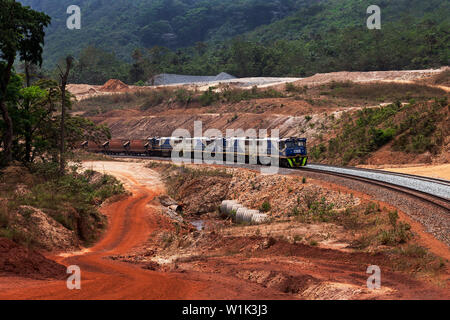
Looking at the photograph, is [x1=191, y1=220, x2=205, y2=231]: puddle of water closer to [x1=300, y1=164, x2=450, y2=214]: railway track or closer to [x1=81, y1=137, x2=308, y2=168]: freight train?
[x1=300, y1=164, x2=450, y2=214]: railway track

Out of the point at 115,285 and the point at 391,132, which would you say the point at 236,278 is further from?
the point at 391,132

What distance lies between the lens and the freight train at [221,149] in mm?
39094

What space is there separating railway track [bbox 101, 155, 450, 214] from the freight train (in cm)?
178

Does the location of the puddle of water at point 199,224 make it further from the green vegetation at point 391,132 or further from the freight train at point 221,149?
the green vegetation at point 391,132

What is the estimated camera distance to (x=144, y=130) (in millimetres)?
84062

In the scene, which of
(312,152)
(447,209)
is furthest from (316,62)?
(447,209)

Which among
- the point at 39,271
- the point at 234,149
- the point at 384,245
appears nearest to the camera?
the point at 39,271

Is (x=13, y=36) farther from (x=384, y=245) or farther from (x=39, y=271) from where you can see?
(x=384, y=245)

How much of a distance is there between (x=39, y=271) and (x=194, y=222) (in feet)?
61.7

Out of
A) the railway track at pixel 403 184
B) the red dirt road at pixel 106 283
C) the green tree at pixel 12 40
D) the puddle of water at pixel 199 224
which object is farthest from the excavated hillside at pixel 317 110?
the green tree at pixel 12 40

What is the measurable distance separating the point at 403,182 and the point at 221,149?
22.3m

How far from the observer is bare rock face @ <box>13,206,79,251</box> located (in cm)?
2031

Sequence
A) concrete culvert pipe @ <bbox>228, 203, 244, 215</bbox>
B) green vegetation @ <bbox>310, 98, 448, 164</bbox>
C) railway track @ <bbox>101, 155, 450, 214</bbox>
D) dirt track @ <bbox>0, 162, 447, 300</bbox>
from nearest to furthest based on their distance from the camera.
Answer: dirt track @ <bbox>0, 162, 447, 300</bbox>
railway track @ <bbox>101, 155, 450, 214</bbox>
concrete culvert pipe @ <bbox>228, 203, 244, 215</bbox>
green vegetation @ <bbox>310, 98, 448, 164</bbox>

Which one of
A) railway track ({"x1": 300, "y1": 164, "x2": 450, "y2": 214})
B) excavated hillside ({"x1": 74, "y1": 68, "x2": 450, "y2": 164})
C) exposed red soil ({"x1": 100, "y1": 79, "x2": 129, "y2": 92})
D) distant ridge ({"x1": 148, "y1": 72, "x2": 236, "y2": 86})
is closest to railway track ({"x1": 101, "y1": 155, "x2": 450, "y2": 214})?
railway track ({"x1": 300, "y1": 164, "x2": 450, "y2": 214})
